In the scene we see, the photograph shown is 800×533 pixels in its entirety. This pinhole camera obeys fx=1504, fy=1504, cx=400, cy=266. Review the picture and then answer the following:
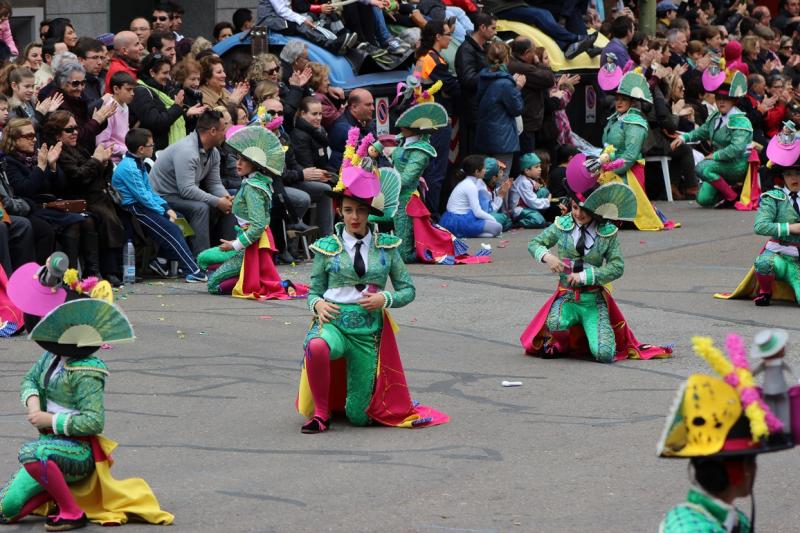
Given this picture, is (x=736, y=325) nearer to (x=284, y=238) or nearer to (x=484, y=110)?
(x=284, y=238)

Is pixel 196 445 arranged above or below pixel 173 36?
below

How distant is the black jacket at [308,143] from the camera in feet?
50.1

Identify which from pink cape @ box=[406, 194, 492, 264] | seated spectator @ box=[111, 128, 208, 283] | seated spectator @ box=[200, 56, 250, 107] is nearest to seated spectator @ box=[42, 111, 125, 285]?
seated spectator @ box=[111, 128, 208, 283]

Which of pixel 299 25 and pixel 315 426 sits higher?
pixel 299 25

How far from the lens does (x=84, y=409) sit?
259 inches

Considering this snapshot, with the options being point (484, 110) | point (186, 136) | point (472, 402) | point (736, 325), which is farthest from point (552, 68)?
point (472, 402)

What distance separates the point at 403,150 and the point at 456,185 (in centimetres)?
220

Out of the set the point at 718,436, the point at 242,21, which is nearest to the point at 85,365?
the point at 718,436

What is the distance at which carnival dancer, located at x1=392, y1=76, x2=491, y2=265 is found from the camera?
1483 cm

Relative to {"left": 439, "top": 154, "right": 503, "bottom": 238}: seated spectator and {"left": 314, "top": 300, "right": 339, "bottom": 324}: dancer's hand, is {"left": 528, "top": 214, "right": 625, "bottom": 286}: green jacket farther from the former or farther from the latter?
{"left": 439, "top": 154, "right": 503, "bottom": 238}: seated spectator

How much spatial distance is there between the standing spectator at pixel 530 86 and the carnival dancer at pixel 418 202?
270 centimetres

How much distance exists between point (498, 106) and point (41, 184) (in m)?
6.37

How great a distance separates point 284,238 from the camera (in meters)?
14.7

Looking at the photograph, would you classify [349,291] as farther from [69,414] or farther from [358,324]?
[69,414]
